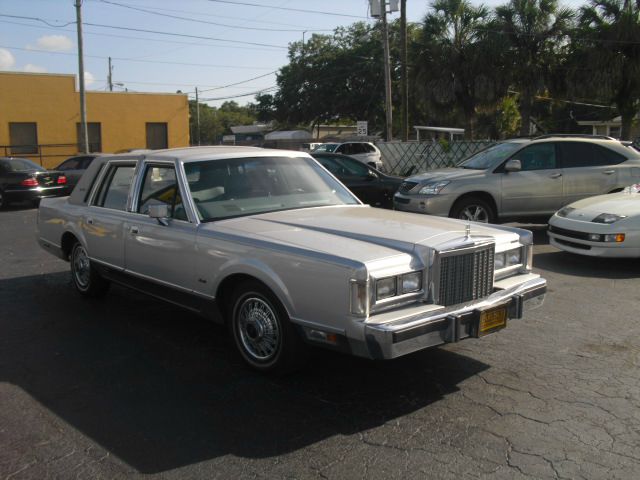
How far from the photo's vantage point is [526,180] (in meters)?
10.4

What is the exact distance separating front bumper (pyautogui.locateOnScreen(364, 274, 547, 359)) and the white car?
3.96 m

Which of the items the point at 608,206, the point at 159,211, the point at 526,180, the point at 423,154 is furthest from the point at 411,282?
the point at 423,154

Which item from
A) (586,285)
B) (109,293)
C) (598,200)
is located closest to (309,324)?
(109,293)

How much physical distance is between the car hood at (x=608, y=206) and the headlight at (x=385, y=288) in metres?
5.20

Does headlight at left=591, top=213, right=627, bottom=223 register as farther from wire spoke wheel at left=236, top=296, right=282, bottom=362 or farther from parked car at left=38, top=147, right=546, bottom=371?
wire spoke wheel at left=236, top=296, right=282, bottom=362

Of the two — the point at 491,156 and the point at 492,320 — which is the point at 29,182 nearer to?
the point at 491,156

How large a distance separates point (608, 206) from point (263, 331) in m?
5.83

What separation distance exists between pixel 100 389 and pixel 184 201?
1.62m

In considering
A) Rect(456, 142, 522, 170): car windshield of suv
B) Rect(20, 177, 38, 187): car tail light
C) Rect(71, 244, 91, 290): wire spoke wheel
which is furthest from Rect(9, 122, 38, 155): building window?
Rect(71, 244, 91, 290): wire spoke wheel

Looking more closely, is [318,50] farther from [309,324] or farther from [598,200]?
[309,324]

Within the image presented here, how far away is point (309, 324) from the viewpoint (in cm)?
399

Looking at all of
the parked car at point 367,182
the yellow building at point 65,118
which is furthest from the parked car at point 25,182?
the yellow building at point 65,118

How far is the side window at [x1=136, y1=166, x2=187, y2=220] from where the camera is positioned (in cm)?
528

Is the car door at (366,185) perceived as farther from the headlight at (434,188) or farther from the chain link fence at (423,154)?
the chain link fence at (423,154)
